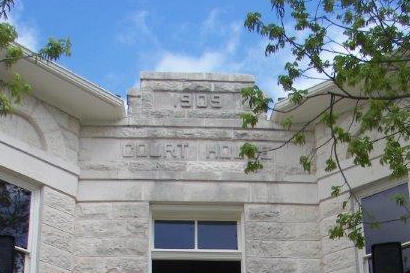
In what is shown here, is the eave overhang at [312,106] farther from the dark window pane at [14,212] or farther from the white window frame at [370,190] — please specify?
the dark window pane at [14,212]

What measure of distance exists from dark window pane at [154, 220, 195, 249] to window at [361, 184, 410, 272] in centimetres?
223

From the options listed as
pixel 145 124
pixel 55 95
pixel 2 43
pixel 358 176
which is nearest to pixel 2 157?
pixel 55 95

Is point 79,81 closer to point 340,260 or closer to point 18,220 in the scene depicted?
point 18,220

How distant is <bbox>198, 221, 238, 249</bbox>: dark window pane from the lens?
11531 mm

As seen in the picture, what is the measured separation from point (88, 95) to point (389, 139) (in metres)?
4.22

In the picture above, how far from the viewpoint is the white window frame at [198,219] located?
1131cm

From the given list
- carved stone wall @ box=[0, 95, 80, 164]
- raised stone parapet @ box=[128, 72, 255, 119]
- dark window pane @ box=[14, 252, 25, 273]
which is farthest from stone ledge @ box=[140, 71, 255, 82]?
dark window pane @ box=[14, 252, 25, 273]

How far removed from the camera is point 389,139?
8641mm

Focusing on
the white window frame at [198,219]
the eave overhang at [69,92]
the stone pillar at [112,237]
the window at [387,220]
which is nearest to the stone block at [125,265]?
the stone pillar at [112,237]

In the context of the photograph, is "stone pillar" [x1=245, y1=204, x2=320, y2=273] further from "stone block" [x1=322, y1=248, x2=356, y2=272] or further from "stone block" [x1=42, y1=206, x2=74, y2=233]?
"stone block" [x1=42, y1=206, x2=74, y2=233]

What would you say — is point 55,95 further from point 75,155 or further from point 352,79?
point 352,79

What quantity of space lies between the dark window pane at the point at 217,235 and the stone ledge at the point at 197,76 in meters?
1.96

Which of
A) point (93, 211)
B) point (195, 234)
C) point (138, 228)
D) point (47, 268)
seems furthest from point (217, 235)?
point (47, 268)

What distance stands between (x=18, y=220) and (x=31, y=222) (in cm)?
16
